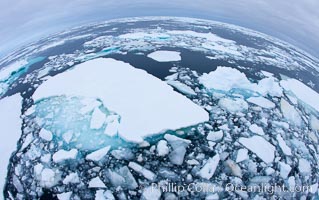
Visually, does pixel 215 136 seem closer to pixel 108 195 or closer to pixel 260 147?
pixel 260 147

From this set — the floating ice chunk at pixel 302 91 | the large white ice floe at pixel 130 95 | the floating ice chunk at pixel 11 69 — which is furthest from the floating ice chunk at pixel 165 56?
the floating ice chunk at pixel 11 69

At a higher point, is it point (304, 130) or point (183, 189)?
point (304, 130)

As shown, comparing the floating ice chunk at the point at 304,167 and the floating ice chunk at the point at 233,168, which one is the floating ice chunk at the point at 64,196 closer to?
the floating ice chunk at the point at 233,168

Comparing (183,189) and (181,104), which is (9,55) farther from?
(183,189)

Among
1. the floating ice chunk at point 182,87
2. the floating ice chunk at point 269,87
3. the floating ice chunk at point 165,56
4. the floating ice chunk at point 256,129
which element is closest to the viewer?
the floating ice chunk at point 256,129

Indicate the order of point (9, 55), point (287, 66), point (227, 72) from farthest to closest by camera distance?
point (9, 55), point (287, 66), point (227, 72)

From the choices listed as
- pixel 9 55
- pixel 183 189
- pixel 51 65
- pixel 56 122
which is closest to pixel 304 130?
pixel 183 189

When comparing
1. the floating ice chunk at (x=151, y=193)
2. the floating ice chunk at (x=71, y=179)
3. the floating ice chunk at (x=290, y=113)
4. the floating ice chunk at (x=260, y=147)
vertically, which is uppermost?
the floating ice chunk at (x=290, y=113)
